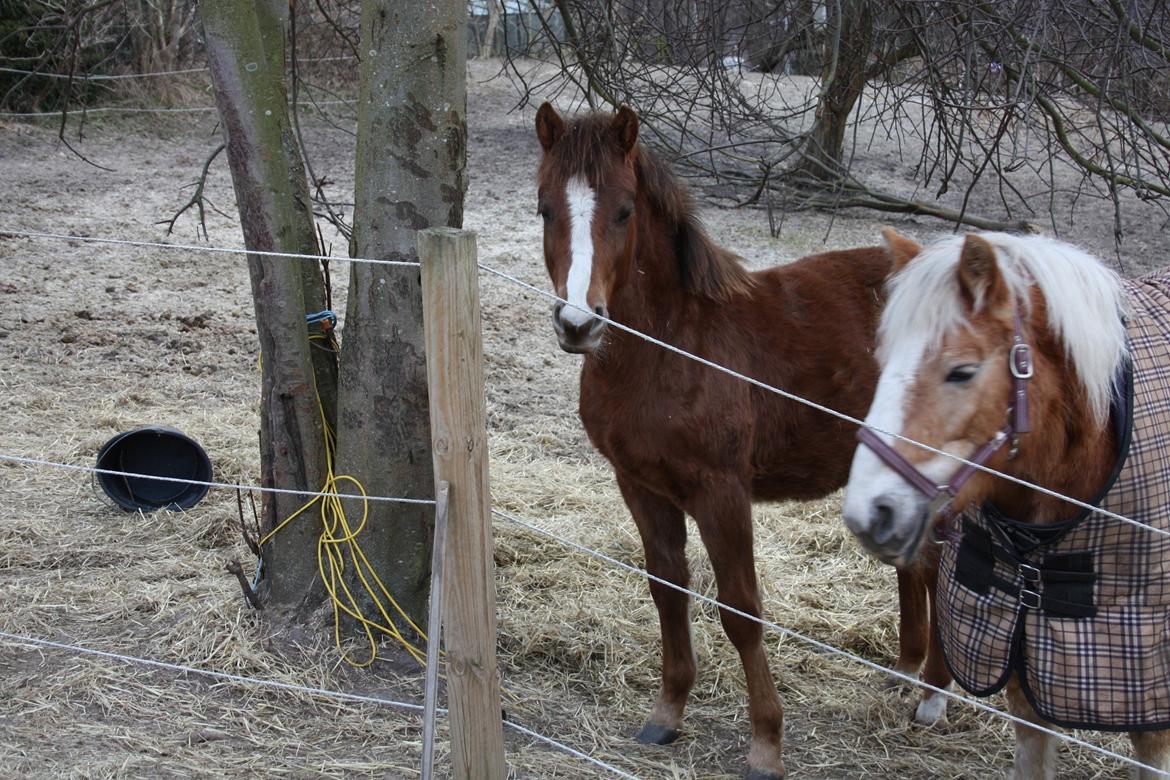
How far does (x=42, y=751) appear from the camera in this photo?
2861 millimetres

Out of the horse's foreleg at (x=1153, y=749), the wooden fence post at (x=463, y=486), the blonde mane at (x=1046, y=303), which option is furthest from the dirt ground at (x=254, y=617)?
the blonde mane at (x=1046, y=303)

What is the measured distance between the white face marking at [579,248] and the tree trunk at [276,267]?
1.10m

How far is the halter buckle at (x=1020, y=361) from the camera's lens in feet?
6.50

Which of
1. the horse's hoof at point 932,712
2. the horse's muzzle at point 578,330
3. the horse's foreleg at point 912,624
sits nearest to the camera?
the horse's muzzle at point 578,330

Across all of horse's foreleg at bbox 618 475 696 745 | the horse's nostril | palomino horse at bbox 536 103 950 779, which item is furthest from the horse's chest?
the horse's nostril

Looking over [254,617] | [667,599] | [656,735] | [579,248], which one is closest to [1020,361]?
[579,248]

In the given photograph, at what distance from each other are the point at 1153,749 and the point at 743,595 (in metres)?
1.14

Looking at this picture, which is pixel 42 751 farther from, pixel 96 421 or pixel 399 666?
pixel 96 421

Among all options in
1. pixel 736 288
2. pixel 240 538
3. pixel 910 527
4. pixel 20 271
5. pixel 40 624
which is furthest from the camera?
pixel 20 271

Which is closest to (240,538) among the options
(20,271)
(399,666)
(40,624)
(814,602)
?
(40,624)

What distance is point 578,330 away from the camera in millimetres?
2727

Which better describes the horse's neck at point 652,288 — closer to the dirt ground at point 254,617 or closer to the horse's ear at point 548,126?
the horse's ear at point 548,126

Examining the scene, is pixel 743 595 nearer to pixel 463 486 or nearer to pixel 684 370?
pixel 684 370

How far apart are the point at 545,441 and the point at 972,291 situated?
3876 mm
